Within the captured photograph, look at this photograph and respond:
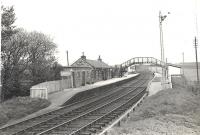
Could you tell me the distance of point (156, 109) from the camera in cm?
Result: 1941

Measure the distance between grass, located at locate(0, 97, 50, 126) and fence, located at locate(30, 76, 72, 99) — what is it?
6.84 ft

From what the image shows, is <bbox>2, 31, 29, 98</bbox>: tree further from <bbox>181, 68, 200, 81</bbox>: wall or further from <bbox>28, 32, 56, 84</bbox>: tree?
<bbox>181, 68, 200, 81</bbox>: wall

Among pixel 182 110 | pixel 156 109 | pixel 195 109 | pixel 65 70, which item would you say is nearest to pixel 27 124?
pixel 156 109

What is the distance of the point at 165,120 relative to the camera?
53.6 ft

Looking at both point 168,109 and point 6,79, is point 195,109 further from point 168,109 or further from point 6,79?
point 6,79

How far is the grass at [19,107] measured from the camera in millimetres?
19517

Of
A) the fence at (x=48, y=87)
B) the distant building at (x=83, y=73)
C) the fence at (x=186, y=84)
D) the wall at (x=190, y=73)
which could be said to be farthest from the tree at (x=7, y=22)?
the wall at (x=190, y=73)

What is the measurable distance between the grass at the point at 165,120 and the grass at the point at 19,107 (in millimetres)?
7684

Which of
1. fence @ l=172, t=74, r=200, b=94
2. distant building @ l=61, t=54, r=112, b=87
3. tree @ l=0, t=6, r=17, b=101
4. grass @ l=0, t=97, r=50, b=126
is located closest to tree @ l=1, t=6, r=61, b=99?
tree @ l=0, t=6, r=17, b=101

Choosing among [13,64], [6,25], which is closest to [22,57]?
[13,64]

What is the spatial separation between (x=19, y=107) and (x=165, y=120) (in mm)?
10789

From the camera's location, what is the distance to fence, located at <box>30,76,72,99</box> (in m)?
26.9

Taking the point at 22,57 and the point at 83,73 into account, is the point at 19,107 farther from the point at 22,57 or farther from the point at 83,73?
the point at 83,73

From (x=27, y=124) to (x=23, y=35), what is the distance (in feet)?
78.4
